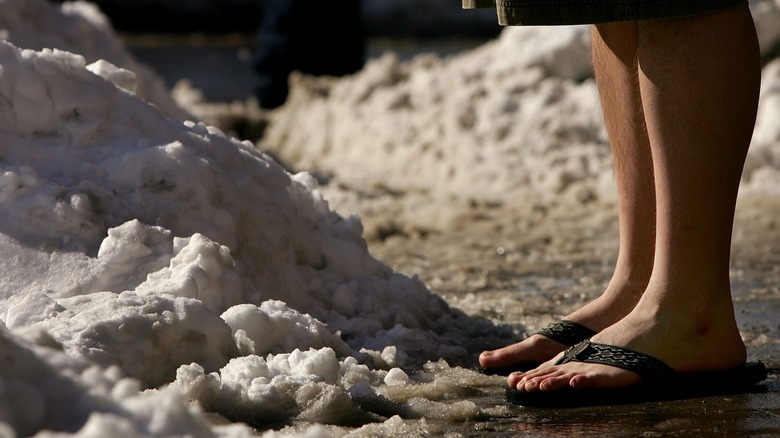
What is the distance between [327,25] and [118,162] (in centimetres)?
647

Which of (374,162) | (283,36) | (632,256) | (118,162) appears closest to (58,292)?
(118,162)

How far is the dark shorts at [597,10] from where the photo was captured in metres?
2.10

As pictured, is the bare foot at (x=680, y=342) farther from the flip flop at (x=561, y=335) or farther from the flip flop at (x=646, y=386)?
the flip flop at (x=561, y=335)

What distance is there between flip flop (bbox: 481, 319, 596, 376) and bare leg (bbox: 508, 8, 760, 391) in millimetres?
203

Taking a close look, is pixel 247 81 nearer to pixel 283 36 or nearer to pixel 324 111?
pixel 283 36

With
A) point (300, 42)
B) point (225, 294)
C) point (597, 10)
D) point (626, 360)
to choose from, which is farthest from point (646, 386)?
point (300, 42)

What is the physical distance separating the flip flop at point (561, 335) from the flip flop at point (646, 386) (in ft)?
0.72

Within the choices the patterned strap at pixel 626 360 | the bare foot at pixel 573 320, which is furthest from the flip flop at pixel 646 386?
the bare foot at pixel 573 320

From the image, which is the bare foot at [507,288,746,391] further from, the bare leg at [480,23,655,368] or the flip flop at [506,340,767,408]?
the bare leg at [480,23,655,368]

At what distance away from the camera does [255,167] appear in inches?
112

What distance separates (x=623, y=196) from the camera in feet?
8.10

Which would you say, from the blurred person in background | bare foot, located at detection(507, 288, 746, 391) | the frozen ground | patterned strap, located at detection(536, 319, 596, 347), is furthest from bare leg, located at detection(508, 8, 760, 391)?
the blurred person in background

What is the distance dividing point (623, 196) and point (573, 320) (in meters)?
0.28

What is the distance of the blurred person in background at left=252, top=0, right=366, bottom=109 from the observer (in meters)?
8.82
